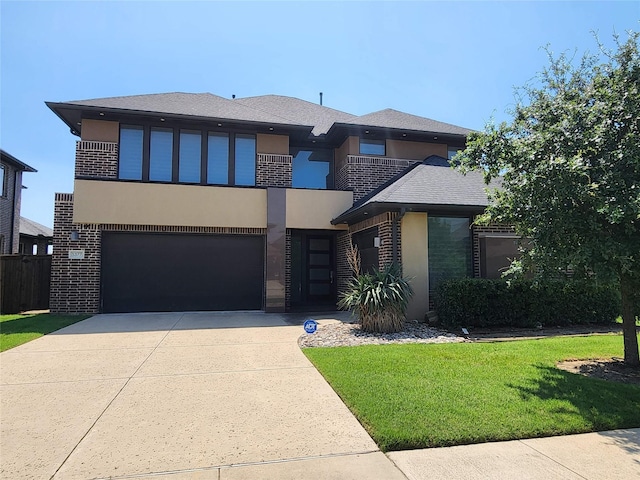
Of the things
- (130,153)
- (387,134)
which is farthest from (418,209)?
(130,153)

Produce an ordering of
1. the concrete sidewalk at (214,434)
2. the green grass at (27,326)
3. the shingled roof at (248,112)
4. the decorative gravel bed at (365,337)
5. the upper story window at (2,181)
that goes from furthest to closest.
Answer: the upper story window at (2,181), the shingled roof at (248,112), the green grass at (27,326), the decorative gravel bed at (365,337), the concrete sidewalk at (214,434)

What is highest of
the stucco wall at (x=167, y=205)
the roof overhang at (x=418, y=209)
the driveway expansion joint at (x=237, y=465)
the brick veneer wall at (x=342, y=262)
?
the stucco wall at (x=167, y=205)

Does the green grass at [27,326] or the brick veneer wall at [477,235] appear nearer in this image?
the green grass at [27,326]

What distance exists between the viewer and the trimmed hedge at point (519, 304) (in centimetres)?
920

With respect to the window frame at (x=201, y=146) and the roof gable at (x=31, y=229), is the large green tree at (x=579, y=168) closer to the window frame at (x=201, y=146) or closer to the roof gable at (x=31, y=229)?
the window frame at (x=201, y=146)

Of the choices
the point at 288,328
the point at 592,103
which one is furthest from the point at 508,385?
the point at 288,328

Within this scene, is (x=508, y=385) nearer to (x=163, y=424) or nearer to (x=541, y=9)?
(x=163, y=424)

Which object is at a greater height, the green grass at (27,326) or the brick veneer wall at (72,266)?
the brick veneer wall at (72,266)

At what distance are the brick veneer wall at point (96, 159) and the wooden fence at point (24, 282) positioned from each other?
133 inches

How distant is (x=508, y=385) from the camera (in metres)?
4.94

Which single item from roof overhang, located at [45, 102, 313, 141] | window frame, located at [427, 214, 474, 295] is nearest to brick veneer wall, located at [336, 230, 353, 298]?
window frame, located at [427, 214, 474, 295]

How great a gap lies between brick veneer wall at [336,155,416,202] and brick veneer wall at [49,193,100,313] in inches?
337

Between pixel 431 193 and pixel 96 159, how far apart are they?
10.6 meters

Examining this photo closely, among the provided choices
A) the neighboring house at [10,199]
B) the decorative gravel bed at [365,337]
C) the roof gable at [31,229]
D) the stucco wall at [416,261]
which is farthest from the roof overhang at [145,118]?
the roof gable at [31,229]
